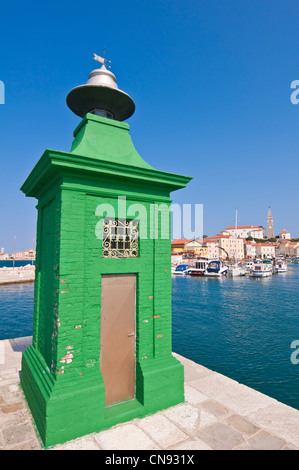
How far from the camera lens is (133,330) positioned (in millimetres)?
5391

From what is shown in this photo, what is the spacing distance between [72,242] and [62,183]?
1.06 meters

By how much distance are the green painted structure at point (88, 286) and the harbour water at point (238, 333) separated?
6480 mm

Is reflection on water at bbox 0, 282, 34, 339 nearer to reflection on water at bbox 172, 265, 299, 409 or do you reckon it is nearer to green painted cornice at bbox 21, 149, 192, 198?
reflection on water at bbox 172, 265, 299, 409

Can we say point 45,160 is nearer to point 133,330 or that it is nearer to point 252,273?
point 133,330

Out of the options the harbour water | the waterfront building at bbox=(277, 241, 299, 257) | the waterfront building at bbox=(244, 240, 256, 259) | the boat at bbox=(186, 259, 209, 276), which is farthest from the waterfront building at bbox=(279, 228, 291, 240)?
the harbour water

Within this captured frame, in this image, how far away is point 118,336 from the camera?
205 inches

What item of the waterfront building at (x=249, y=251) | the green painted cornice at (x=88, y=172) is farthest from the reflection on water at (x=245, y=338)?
the waterfront building at (x=249, y=251)

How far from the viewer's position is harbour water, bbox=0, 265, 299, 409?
35.8 feet

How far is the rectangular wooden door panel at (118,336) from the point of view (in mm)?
5105

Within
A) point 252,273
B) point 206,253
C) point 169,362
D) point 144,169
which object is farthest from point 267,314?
point 206,253

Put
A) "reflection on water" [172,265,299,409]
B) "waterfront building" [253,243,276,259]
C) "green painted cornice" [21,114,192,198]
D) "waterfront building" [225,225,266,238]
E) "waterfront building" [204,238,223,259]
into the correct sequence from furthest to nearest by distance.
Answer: "waterfront building" [225,225,266,238] < "waterfront building" [253,243,276,259] < "waterfront building" [204,238,223,259] < "reflection on water" [172,265,299,409] < "green painted cornice" [21,114,192,198]

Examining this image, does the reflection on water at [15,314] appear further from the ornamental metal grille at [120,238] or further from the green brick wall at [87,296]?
the ornamental metal grille at [120,238]

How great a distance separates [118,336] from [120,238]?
6.36ft

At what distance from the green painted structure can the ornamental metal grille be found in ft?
0.47
